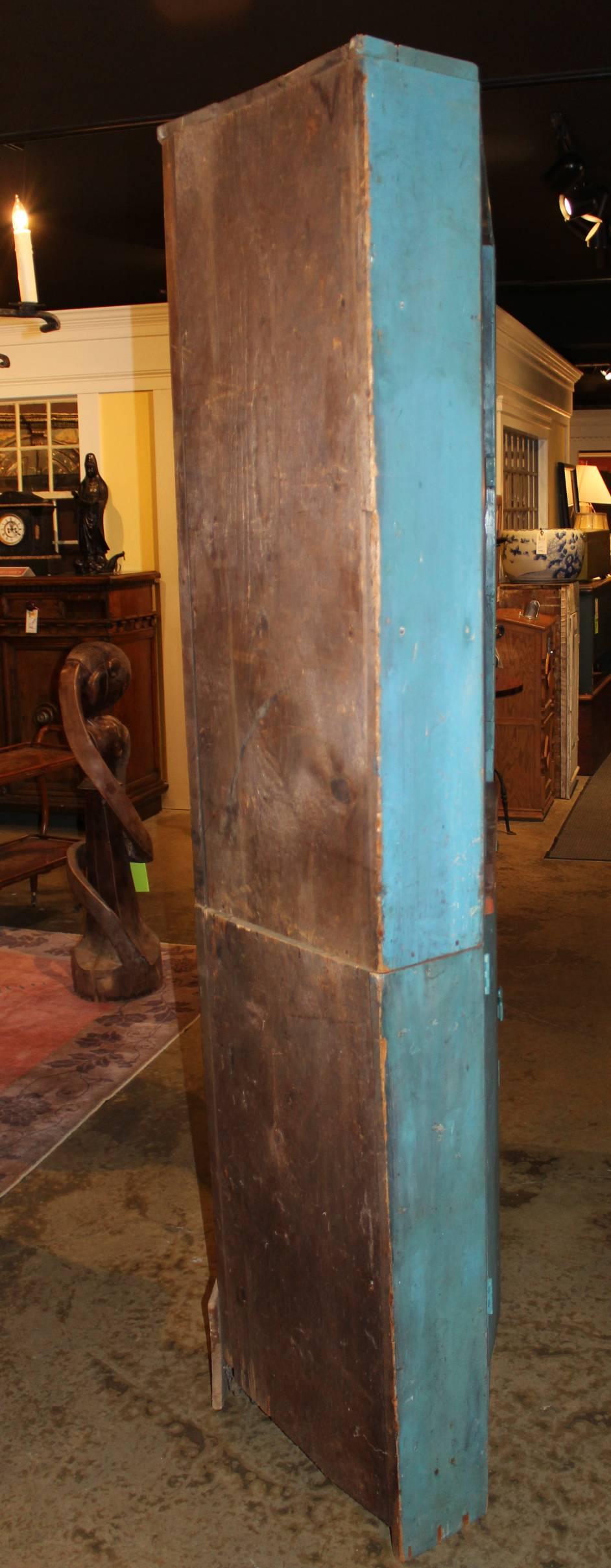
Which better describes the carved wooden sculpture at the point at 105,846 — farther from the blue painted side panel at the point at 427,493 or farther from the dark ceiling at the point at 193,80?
the blue painted side panel at the point at 427,493

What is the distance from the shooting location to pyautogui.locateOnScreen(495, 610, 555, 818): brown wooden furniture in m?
6.36

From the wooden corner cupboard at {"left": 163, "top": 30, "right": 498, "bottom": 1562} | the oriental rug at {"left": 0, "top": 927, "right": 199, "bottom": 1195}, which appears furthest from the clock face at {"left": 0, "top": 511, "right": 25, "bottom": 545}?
the wooden corner cupboard at {"left": 163, "top": 30, "right": 498, "bottom": 1562}

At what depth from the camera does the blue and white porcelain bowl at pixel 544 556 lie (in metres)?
6.66

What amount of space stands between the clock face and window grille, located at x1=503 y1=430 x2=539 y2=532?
311 cm

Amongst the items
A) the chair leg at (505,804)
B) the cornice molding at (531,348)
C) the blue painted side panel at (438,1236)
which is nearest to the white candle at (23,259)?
the blue painted side panel at (438,1236)

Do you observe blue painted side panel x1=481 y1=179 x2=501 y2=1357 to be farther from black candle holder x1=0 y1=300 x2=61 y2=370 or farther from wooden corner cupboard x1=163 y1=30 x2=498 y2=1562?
black candle holder x1=0 y1=300 x2=61 y2=370

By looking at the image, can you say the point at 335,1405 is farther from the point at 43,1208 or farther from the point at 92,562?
the point at 92,562

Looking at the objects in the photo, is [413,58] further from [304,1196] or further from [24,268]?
[24,268]

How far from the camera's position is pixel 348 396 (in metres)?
1.58

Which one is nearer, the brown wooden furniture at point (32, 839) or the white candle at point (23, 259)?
the white candle at point (23, 259)

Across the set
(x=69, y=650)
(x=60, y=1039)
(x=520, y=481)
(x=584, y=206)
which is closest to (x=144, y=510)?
(x=69, y=650)

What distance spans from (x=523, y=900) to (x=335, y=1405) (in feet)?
10.9

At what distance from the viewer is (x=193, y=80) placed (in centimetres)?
464

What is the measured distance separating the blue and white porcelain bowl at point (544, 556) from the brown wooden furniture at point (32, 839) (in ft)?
8.77
